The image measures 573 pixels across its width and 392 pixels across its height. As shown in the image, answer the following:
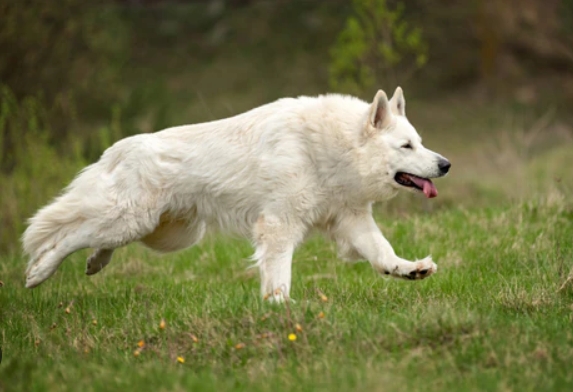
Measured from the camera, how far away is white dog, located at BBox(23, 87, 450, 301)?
6.16 meters

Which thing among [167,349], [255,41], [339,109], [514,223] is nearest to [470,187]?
[514,223]

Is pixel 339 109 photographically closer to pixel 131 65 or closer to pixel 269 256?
pixel 269 256

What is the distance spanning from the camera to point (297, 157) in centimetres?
622

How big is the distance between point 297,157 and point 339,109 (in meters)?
0.55

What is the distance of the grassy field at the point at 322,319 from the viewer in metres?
4.37

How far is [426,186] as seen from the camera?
6.20 meters

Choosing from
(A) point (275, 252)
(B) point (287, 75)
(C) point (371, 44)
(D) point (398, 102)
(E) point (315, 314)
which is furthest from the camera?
(B) point (287, 75)

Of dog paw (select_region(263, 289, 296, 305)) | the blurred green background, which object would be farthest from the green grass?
the blurred green background

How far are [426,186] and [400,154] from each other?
1.00 ft

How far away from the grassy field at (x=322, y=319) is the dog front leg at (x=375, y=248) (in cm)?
19

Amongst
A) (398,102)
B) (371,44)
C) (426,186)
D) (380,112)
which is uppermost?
(371,44)

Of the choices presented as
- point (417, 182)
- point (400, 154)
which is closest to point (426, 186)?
point (417, 182)

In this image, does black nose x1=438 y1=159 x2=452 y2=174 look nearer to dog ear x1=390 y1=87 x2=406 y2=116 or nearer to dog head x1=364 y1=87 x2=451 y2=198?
dog head x1=364 y1=87 x2=451 y2=198

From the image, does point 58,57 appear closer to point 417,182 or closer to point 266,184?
point 266,184
